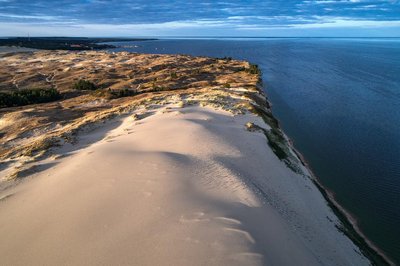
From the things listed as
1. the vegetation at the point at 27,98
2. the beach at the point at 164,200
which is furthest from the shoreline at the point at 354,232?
the vegetation at the point at 27,98

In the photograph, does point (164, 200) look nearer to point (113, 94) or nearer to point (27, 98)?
point (113, 94)

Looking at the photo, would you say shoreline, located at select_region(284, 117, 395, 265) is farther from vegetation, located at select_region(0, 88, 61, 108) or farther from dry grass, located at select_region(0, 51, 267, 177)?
vegetation, located at select_region(0, 88, 61, 108)

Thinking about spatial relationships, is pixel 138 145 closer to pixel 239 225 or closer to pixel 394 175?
pixel 239 225

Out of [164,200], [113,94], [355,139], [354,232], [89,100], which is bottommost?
[354,232]

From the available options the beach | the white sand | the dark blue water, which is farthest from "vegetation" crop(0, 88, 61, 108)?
the dark blue water

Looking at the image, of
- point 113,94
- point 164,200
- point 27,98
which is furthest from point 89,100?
point 164,200

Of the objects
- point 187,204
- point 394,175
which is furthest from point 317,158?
point 187,204
